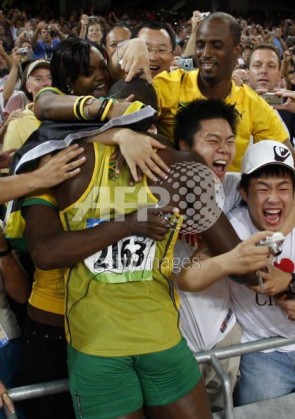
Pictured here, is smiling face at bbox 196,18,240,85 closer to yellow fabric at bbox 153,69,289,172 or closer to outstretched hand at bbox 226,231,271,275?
yellow fabric at bbox 153,69,289,172

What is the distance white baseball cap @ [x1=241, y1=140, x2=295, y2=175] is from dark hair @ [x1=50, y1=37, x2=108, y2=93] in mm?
716

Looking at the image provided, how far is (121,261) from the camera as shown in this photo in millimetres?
1486

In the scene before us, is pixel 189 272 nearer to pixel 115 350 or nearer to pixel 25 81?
pixel 115 350

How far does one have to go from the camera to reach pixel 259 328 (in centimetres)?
201

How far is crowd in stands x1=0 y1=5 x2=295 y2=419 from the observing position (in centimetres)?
144

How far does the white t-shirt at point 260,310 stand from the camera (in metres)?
1.99

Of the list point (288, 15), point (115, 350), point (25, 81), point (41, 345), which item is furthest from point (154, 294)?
point (288, 15)

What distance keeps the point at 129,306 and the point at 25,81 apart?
104 inches

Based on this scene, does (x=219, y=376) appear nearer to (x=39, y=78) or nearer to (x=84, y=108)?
(x=84, y=108)

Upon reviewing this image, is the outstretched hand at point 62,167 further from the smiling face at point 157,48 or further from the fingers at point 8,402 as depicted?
the smiling face at point 157,48

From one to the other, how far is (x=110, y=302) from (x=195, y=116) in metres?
0.85

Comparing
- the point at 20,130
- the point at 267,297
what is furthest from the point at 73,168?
the point at 20,130

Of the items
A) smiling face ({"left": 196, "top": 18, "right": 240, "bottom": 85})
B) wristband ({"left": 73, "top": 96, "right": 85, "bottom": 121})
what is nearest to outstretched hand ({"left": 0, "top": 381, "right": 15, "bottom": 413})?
wristband ({"left": 73, "top": 96, "right": 85, "bottom": 121})

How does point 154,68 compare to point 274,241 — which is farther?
point 154,68
